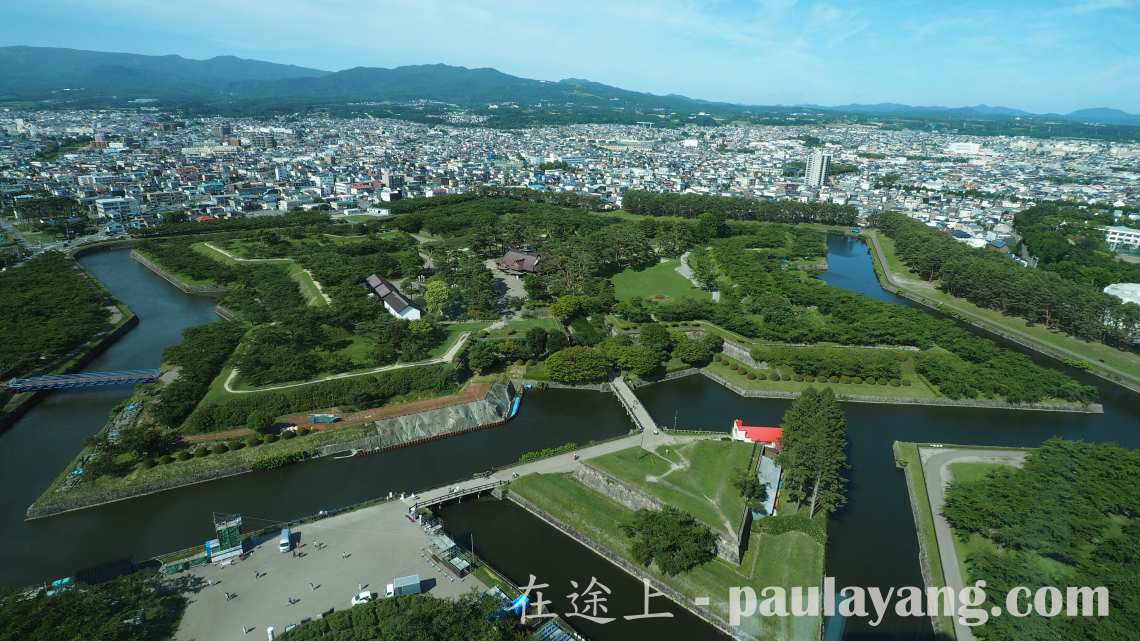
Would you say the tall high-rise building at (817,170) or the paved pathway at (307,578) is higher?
the tall high-rise building at (817,170)

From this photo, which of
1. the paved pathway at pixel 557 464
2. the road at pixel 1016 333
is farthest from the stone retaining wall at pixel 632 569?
the road at pixel 1016 333

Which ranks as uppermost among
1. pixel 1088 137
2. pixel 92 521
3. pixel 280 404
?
pixel 1088 137

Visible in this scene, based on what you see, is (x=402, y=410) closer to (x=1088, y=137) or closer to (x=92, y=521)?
(x=92, y=521)

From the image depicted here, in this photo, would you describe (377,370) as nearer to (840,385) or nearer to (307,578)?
(307,578)

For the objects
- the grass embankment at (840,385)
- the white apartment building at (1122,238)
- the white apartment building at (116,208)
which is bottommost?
the grass embankment at (840,385)

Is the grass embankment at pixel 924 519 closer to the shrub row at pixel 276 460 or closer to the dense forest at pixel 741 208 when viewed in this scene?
the shrub row at pixel 276 460

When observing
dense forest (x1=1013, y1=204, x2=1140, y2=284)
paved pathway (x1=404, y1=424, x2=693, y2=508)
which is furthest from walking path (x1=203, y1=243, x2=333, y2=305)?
dense forest (x1=1013, y1=204, x2=1140, y2=284)

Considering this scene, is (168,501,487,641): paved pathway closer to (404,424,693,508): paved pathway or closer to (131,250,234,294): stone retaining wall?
(404,424,693,508): paved pathway

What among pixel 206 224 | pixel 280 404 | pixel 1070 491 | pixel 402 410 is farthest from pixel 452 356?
pixel 206 224
